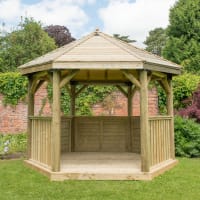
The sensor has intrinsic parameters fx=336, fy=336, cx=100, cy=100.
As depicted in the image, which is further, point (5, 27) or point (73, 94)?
point (5, 27)

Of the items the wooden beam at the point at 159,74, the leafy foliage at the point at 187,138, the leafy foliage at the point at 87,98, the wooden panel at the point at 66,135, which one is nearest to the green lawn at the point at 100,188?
the wooden beam at the point at 159,74

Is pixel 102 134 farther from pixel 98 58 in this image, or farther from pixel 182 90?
pixel 98 58

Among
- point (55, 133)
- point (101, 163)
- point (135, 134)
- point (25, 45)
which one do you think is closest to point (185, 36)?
point (25, 45)

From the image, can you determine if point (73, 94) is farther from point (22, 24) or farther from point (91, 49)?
point (22, 24)

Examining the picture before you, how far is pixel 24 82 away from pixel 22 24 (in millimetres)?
10014

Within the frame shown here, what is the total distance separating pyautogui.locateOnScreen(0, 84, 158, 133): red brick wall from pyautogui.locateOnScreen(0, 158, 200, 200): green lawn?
4.88 m

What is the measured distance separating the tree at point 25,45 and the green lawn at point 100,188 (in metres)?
13.9

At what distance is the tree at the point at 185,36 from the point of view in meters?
17.4

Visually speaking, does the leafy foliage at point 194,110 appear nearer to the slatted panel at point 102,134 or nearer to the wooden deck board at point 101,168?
the slatted panel at point 102,134

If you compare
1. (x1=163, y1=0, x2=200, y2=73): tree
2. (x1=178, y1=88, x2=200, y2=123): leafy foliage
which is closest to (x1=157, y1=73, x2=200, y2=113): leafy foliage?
(x1=178, y1=88, x2=200, y2=123): leafy foliage

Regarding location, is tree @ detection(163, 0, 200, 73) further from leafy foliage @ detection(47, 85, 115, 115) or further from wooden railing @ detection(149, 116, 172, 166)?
wooden railing @ detection(149, 116, 172, 166)

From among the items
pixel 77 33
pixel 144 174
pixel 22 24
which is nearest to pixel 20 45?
pixel 22 24

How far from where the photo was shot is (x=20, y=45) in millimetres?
20703

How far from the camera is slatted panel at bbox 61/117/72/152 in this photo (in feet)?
32.3
